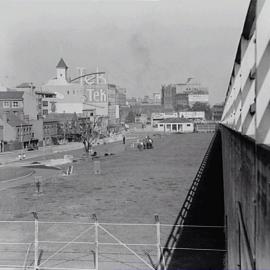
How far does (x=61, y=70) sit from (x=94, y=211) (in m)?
109

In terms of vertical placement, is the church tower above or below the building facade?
above

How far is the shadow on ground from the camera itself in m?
9.79

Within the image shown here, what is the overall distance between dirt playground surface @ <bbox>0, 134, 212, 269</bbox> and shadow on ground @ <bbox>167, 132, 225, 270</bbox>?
634 mm

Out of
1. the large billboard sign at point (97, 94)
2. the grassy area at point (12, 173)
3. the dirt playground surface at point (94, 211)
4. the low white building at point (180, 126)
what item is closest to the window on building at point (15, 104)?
the grassy area at point (12, 173)

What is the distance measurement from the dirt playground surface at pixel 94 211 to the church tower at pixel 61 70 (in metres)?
91.9

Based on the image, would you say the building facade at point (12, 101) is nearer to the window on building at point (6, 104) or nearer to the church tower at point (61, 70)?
the window on building at point (6, 104)

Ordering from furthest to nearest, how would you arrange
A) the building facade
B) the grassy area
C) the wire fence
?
the building facade
the grassy area
the wire fence

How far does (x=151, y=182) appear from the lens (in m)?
25.3

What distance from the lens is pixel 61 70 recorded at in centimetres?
12112

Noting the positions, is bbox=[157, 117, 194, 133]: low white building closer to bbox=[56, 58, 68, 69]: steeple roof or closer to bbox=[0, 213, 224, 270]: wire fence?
bbox=[56, 58, 68, 69]: steeple roof

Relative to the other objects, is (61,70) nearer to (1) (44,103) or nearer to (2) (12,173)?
(1) (44,103)

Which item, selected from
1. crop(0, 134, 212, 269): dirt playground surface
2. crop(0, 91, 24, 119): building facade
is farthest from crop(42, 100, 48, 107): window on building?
crop(0, 134, 212, 269): dirt playground surface

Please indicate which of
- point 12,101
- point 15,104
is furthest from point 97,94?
point 12,101

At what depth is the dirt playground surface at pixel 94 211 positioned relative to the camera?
1052 centimetres
